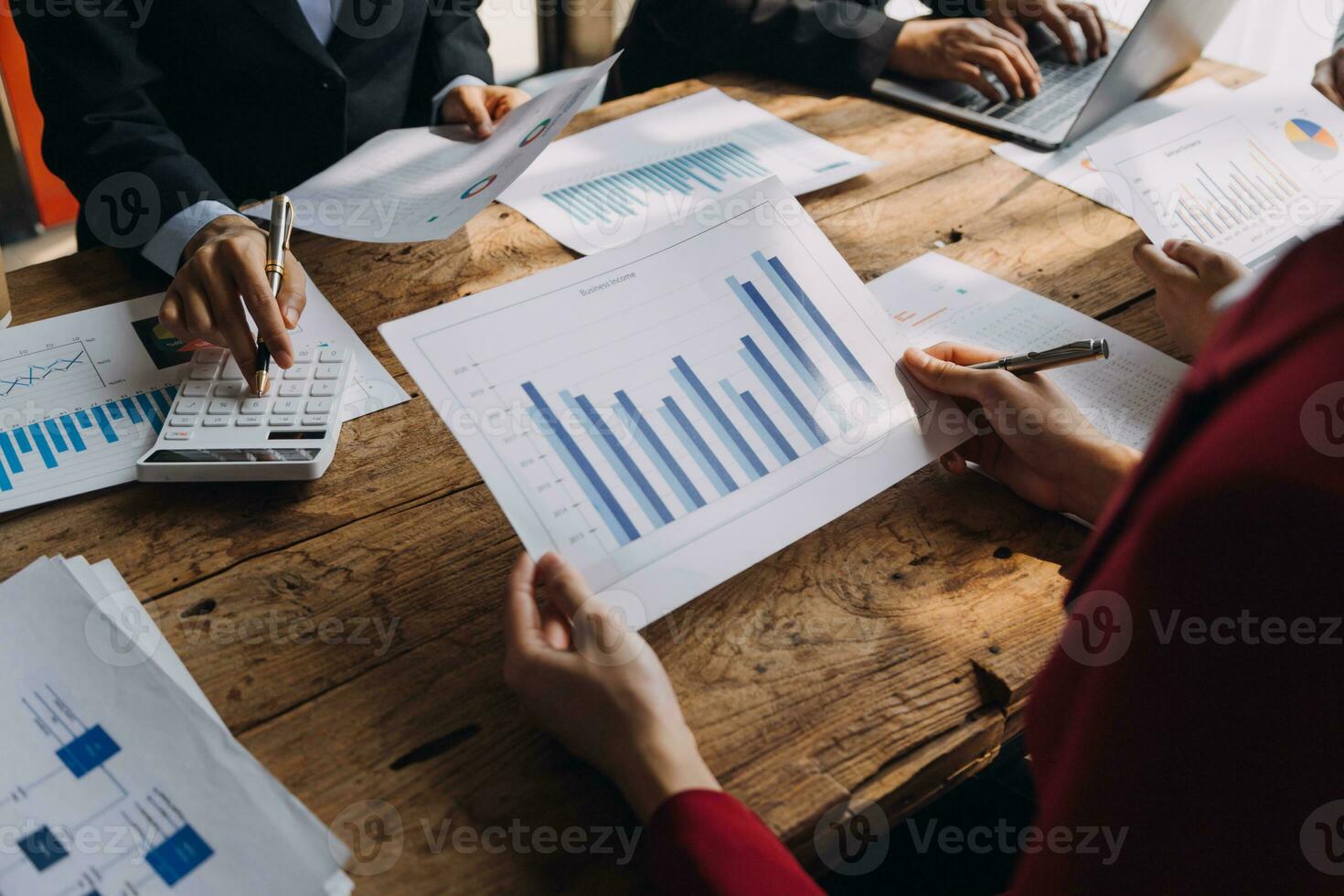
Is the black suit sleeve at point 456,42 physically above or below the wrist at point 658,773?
below

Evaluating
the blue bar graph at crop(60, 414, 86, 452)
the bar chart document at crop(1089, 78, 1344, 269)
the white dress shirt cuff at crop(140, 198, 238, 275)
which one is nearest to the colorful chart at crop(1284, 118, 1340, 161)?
the bar chart document at crop(1089, 78, 1344, 269)

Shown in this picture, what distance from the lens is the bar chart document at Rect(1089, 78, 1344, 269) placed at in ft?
3.46

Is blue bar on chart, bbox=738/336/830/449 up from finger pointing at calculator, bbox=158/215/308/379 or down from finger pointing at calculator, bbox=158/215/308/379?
up

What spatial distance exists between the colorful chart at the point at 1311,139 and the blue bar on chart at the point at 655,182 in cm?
68

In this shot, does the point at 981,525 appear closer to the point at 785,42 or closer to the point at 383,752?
the point at 383,752

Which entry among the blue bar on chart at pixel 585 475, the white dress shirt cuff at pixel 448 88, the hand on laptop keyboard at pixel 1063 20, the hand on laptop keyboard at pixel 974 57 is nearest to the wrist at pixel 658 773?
the blue bar on chart at pixel 585 475

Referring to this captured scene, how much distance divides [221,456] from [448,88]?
80 centimetres

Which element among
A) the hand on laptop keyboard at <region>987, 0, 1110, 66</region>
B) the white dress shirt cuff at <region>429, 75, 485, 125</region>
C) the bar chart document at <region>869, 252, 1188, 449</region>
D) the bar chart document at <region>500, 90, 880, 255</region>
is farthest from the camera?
the hand on laptop keyboard at <region>987, 0, 1110, 66</region>

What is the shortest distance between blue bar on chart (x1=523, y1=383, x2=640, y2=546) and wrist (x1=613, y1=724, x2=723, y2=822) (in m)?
0.14

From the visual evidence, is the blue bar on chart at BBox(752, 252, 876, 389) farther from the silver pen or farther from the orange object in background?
the orange object in background

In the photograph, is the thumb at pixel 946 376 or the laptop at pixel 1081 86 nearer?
the thumb at pixel 946 376

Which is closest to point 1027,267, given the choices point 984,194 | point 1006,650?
point 984,194

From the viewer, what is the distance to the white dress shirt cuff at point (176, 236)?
0.88 meters

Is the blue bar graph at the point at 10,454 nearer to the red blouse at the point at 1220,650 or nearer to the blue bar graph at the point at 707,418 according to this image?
the blue bar graph at the point at 707,418
